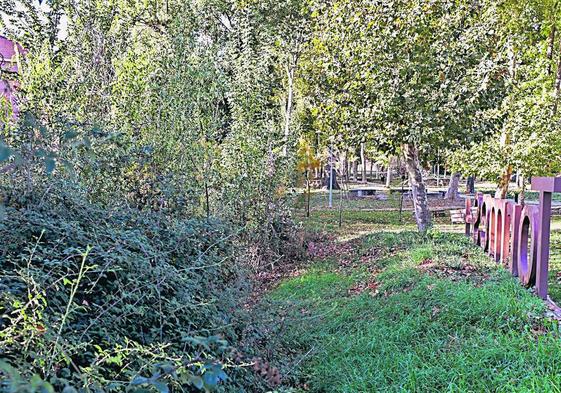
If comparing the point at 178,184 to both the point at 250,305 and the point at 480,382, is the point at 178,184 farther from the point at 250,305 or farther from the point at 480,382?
the point at 480,382

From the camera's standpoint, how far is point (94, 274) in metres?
2.53

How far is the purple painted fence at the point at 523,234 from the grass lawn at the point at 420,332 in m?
0.18

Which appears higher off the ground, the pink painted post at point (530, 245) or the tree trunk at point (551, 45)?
the tree trunk at point (551, 45)

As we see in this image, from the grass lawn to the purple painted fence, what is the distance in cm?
18

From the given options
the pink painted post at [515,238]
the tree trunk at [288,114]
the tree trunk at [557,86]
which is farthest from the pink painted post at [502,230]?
the tree trunk at [557,86]

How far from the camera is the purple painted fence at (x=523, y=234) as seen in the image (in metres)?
4.60

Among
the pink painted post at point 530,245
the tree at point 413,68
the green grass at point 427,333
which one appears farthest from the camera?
the tree at point 413,68

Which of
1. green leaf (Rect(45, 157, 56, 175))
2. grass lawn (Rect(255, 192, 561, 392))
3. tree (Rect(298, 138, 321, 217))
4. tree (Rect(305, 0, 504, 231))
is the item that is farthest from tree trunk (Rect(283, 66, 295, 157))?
green leaf (Rect(45, 157, 56, 175))

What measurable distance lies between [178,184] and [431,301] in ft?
8.61

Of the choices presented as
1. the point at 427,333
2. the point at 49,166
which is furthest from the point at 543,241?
the point at 49,166

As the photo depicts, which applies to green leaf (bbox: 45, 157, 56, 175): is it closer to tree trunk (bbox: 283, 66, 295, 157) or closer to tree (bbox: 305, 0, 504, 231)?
tree trunk (bbox: 283, 66, 295, 157)

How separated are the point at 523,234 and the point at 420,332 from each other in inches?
79.6

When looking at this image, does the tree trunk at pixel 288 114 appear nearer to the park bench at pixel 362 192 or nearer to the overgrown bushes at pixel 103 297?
the overgrown bushes at pixel 103 297

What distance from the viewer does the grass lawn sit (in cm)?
324
